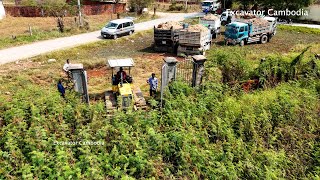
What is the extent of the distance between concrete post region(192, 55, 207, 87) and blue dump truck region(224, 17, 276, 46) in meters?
10.8

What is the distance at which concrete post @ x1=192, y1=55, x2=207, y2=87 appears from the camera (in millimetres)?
11086

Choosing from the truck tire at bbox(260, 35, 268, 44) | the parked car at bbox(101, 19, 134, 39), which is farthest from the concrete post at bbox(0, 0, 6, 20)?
the truck tire at bbox(260, 35, 268, 44)

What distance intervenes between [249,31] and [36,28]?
730 inches

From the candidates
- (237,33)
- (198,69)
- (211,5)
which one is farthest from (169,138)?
(211,5)

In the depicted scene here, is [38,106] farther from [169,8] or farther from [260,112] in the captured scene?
[169,8]

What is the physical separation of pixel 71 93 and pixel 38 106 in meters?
1.39

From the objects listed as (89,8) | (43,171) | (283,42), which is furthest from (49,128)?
(89,8)

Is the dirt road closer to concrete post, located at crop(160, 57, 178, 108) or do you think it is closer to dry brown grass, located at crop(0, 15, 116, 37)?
dry brown grass, located at crop(0, 15, 116, 37)

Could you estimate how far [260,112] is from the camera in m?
9.38

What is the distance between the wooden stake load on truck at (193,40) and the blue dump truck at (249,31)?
3.01 m

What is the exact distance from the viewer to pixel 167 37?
63.8ft

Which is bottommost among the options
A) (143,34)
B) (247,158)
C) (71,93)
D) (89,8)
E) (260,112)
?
(247,158)

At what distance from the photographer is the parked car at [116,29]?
2245 cm

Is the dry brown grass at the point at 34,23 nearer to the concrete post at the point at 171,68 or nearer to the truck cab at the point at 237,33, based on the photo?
the truck cab at the point at 237,33
